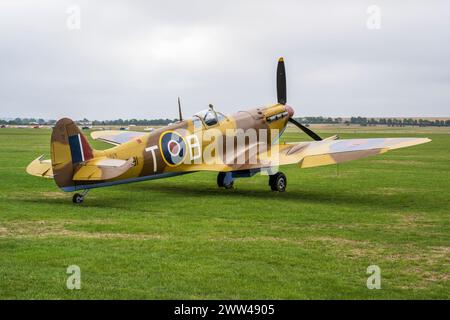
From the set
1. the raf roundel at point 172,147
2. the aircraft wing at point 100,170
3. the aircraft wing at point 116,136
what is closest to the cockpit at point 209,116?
the raf roundel at point 172,147

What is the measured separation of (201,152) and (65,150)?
434 cm

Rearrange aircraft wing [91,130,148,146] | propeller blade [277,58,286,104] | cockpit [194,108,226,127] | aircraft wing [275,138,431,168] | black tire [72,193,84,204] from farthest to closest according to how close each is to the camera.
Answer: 1. aircraft wing [91,130,148,146]
2. propeller blade [277,58,286,104]
3. cockpit [194,108,226,127]
4. aircraft wing [275,138,431,168]
5. black tire [72,193,84,204]

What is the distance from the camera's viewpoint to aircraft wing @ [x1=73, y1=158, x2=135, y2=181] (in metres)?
13.4

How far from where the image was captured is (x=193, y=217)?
39.7 ft

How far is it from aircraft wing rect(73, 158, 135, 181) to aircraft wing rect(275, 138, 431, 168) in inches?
180

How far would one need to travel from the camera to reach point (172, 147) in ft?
50.8

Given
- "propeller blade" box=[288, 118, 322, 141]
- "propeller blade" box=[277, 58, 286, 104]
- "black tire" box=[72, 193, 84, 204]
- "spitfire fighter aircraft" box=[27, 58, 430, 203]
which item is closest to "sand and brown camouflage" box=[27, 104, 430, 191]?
"spitfire fighter aircraft" box=[27, 58, 430, 203]

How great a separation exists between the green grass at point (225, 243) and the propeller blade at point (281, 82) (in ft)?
13.7

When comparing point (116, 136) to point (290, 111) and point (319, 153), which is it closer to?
point (290, 111)

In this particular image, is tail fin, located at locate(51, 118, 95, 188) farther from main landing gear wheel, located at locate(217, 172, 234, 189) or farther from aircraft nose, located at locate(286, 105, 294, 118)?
aircraft nose, located at locate(286, 105, 294, 118)

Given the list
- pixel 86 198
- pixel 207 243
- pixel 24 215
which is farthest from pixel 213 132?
pixel 207 243

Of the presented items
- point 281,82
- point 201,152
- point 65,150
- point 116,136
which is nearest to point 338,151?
point 201,152

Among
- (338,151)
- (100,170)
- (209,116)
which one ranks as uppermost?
(209,116)

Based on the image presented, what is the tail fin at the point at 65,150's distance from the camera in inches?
517
